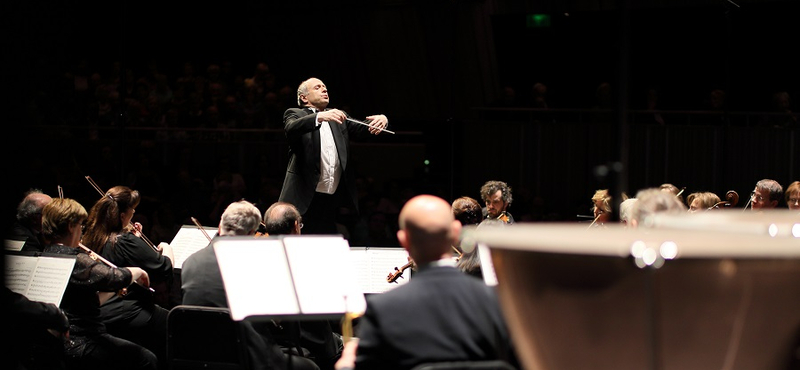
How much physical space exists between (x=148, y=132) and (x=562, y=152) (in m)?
3.65

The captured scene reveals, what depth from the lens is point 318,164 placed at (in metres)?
5.29

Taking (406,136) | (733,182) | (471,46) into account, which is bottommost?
(733,182)

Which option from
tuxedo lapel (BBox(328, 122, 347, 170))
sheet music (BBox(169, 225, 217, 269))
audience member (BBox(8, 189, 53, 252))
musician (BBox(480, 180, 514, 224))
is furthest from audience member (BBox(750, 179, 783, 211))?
audience member (BBox(8, 189, 53, 252))

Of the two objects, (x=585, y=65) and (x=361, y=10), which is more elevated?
(x=361, y=10)

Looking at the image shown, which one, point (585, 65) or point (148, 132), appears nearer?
point (148, 132)

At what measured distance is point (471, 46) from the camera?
31.3 feet

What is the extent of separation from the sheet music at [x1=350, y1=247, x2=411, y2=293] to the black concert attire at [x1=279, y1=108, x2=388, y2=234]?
1.08 meters

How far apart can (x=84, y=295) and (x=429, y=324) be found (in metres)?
2.24

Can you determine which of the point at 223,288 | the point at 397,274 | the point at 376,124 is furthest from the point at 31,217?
the point at 376,124

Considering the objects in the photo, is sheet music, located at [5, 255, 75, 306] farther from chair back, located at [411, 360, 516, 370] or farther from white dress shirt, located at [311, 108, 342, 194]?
white dress shirt, located at [311, 108, 342, 194]

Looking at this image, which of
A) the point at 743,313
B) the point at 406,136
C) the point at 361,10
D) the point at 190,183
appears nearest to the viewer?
the point at 743,313

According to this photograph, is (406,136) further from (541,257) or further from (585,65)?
(541,257)

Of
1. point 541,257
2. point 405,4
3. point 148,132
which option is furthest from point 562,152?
point 541,257

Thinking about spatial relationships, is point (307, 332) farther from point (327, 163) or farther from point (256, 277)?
point (327, 163)
